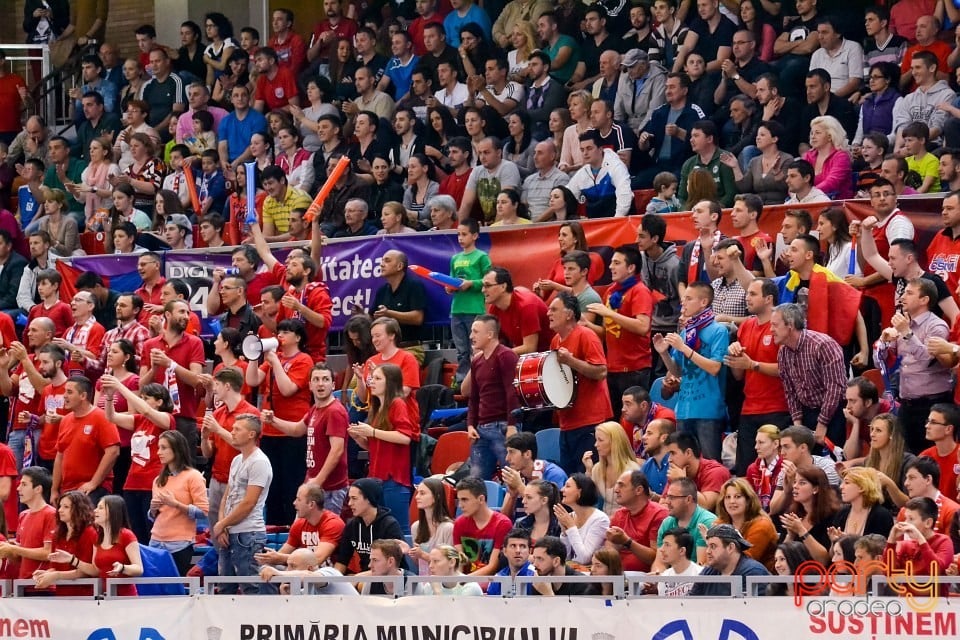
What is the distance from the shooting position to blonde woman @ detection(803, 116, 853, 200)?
14.7m

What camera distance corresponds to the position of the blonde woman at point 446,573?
10.6 meters

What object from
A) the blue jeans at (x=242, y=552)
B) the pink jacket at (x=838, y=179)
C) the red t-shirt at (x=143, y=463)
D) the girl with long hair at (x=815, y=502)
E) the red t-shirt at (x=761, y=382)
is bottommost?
the blue jeans at (x=242, y=552)

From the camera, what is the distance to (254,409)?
1338cm

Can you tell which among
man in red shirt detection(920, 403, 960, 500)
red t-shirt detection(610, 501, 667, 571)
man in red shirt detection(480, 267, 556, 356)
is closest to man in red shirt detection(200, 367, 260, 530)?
man in red shirt detection(480, 267, 556, 356)

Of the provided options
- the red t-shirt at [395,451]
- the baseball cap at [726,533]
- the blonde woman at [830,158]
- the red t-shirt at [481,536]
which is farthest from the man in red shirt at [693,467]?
the blonde woman at [830,158]

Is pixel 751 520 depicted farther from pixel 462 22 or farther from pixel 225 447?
pixel 462 22

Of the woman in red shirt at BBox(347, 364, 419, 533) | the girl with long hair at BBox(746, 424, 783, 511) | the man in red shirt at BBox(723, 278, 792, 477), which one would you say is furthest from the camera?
the woman in red shirt at BBox(347, 364, 419, 533)

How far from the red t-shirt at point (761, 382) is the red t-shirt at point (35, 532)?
15.6 feet

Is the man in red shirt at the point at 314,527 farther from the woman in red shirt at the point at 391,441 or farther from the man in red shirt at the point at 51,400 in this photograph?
the man in red shirt at the point at 51,400

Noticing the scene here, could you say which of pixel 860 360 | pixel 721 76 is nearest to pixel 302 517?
pixel 860 360

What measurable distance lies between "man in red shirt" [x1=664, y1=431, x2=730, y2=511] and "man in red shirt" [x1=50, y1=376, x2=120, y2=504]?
4433 mm

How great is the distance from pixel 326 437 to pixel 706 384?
2.75 metres

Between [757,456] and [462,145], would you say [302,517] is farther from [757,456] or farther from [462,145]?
[462,145]

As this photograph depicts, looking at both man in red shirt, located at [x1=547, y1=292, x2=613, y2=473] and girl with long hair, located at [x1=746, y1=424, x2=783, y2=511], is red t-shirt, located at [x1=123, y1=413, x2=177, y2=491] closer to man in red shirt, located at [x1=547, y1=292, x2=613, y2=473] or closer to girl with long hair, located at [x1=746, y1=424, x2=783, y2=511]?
man in red shirt, located at [x1=547, y1=292, x2=613, y2=473]
